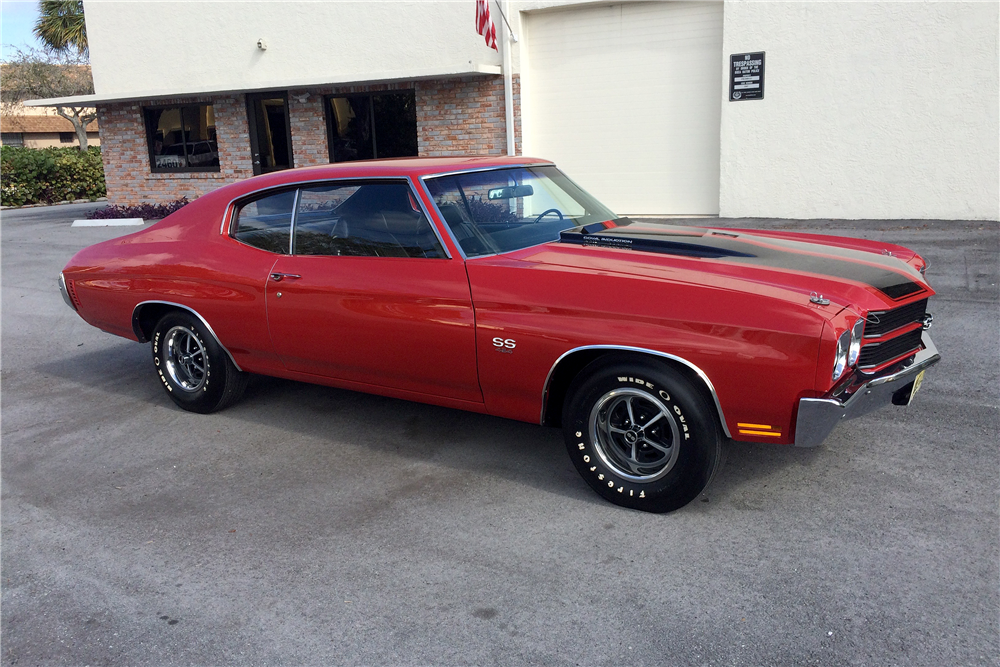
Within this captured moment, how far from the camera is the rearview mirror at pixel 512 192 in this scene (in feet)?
15.0

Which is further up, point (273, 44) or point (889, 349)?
point (273, 44)

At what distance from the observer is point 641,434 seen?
144 inches

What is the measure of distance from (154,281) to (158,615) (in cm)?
272

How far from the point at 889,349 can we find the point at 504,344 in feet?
5.78

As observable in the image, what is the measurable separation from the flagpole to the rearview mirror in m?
9.31

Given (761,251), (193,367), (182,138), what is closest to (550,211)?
(761,251)

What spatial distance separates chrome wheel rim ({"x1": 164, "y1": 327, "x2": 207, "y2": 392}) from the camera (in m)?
5.29

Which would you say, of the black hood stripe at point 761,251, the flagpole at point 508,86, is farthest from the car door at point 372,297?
the flagpole at point 508,86

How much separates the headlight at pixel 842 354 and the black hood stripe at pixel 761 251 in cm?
43

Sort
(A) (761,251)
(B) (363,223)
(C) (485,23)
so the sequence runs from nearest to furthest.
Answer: (A) (761,251)
(B) (363,223)
(C) (485,23)

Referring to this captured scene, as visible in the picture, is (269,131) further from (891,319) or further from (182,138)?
(891,319)

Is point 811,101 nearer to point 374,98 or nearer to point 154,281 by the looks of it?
point 374,98

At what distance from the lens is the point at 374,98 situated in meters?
15.4

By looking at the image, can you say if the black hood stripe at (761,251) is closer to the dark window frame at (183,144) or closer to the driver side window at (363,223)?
the driver side window at (363,223)
